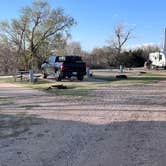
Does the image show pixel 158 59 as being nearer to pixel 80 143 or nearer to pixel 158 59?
pixel 158 59

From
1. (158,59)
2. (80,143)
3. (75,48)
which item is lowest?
(80,143)

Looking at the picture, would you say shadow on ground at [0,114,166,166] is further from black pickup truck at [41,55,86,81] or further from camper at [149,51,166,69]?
camper at [149,51,166,69]

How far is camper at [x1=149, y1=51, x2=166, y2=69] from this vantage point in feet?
156

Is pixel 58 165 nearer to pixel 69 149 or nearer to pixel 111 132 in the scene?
pixel 69 149

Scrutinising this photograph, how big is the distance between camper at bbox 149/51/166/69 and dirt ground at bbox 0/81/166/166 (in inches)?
1441

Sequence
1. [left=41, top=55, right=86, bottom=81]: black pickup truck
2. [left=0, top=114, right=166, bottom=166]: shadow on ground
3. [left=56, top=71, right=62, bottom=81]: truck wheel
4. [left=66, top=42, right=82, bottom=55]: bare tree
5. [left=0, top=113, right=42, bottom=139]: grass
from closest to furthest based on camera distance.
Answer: [left=0, top=114, right=166, bottom=166]: shadow on ground
[left=0, top=113, right=42, bottom=139]: grass
[left=41, top=55, right=86, bottom=81]: black pickup truck
[left=56, top=71, right=62, bottom=81]: truck wheel
[left=66, top=42, right=82, bottom=55]: bare tree

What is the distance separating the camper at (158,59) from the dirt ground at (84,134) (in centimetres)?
3659

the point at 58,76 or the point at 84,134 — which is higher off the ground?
the point at 58,76

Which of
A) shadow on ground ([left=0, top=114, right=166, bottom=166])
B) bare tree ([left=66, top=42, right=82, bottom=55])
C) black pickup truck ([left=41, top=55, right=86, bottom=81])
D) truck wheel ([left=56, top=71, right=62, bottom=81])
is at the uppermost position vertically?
bare tree ([left=66, top=42, right=82, bottom=55])

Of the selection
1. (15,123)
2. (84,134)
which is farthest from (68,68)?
(84,134)

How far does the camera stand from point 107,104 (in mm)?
11750

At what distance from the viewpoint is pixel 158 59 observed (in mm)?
48875

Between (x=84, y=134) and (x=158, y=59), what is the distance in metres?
43.0

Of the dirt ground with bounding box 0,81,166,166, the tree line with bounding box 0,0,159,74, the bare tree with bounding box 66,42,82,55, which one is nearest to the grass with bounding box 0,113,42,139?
the dirt ground with bounding box 0,81,166,166
